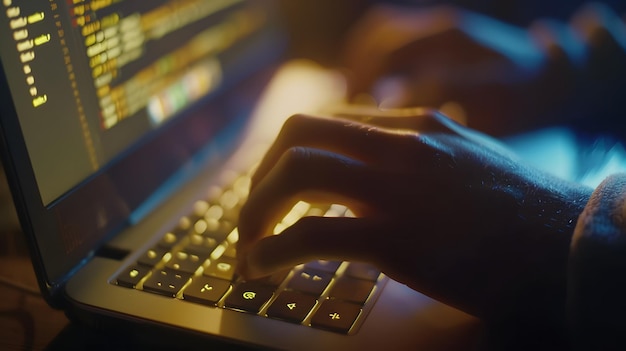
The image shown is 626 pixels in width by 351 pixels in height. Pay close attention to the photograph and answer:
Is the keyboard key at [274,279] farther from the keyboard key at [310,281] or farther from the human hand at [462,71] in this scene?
the human hand at [462,71]

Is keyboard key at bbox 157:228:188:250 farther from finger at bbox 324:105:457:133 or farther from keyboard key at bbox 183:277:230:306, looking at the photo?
finger at bbox 324:105:457:133

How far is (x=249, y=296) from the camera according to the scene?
455 mm

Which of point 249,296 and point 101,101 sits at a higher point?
point 101,101

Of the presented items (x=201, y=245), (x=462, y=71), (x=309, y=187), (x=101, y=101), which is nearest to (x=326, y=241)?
(x=309, y=187)

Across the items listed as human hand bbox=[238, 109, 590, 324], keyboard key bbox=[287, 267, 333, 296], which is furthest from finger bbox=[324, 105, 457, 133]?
keyboard key bbox=[287, 267, 333, 296]

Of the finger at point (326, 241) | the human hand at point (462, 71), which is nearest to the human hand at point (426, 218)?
the finger at point (326, 241)

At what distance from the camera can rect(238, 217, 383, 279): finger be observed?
42 cm

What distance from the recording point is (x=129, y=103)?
584mm

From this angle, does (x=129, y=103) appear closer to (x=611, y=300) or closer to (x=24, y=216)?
(x=24, y=216)

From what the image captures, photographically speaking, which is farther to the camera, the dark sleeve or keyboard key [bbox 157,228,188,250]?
keyboard key [bbox 157,228,188,250]

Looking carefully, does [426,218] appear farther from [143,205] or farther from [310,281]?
[143,205]

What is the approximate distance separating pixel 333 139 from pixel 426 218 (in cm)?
11

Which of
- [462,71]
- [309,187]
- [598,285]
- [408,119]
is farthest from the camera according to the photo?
[462,71]

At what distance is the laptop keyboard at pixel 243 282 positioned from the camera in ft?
1.44
